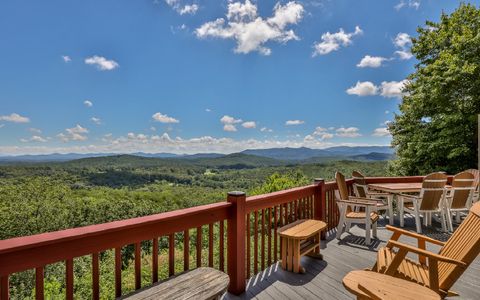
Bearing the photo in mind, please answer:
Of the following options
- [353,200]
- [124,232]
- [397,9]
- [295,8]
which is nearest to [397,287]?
[124,232]

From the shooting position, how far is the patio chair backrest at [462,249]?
187 cm

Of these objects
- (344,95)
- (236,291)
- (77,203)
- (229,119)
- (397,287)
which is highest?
(229,119)

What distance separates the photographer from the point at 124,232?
1791 mm

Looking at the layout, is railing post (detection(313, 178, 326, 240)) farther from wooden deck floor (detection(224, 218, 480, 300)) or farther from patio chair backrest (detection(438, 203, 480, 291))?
patio chair backrest (detection(438, 203, 480, 291))

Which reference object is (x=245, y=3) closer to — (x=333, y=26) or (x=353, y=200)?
(x=333, y=26)

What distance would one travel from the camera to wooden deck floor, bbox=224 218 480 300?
2668mm

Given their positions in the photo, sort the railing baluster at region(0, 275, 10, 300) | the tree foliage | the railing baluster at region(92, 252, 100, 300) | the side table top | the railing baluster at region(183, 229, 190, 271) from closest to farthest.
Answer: the railing baluster at region(0, 275, 10, 300)
the railing baluster at region(92, 252, 100, 300)
the railing baluster at region(183, 229, 190, 271)
the side table top
the tree foliage

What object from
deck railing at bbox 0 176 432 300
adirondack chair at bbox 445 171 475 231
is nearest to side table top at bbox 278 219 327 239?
deck railing at bbox 0 176 432 300

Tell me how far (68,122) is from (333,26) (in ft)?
247

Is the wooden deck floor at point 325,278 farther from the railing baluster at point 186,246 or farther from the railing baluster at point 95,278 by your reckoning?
the railing baluster at point 95,278

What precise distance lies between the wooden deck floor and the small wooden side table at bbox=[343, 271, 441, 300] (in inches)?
31.2

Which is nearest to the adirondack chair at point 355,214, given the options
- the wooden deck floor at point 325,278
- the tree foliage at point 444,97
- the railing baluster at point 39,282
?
the wooden deck floor at point 325,278

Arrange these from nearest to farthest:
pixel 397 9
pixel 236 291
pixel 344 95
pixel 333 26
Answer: pixel 236 291, pixel 397 9, pixel 333 26, pixel 344 95

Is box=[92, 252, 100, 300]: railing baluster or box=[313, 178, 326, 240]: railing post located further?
box=[313, 178, 326, 240]: railing post
